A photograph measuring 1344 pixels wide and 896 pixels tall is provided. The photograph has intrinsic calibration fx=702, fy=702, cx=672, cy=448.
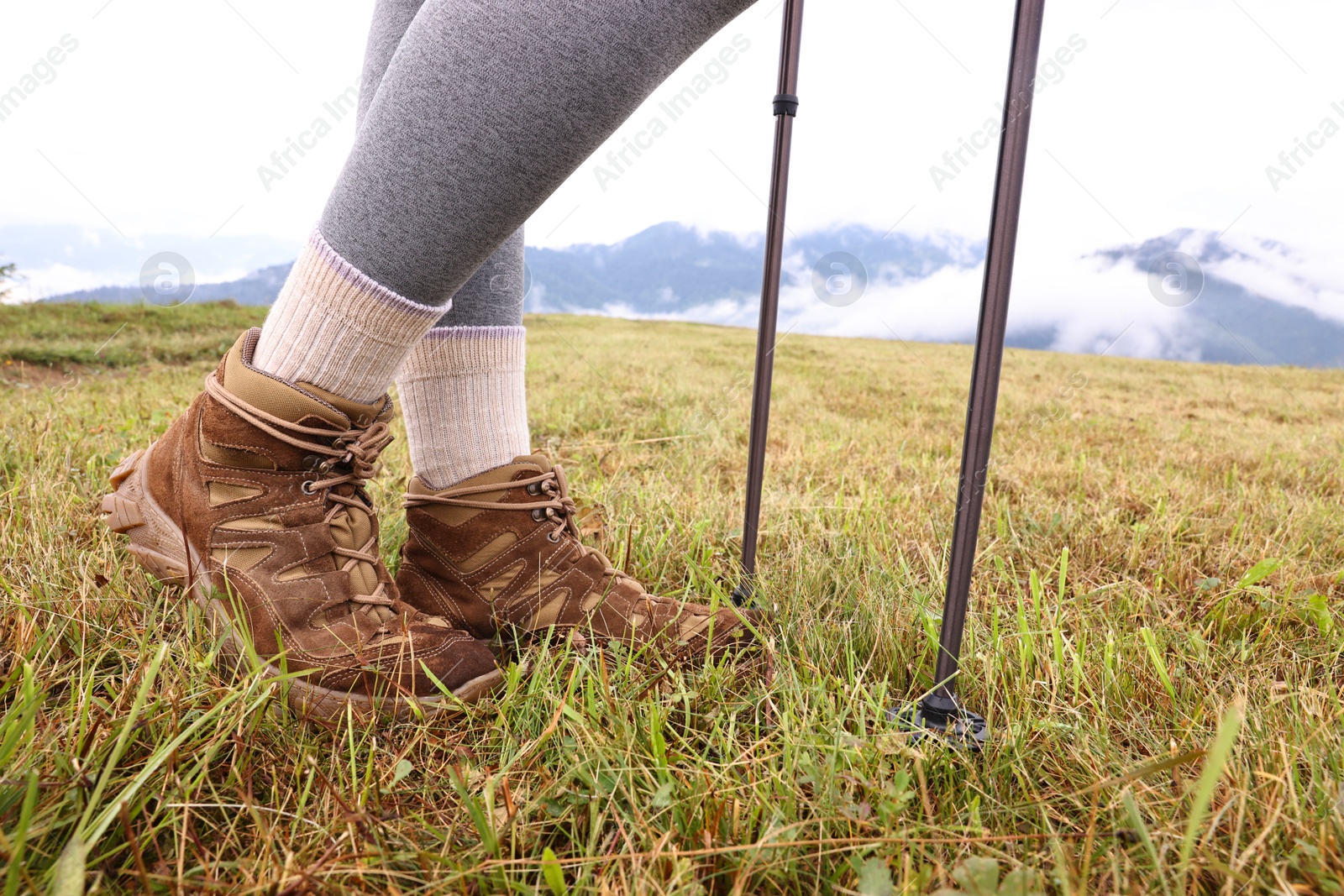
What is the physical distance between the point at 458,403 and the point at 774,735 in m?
0.68

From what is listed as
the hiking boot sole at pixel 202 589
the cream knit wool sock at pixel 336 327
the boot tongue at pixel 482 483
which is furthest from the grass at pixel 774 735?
the cream knit wool sock at pixel 336 327

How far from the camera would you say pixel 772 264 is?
1237mm

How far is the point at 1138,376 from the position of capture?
7484mm

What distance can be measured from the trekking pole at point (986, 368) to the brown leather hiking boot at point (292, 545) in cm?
59

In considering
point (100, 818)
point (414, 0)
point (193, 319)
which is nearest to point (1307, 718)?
point (100, 818)

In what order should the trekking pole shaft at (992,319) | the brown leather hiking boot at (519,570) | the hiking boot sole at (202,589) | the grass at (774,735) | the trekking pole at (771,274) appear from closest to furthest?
the grass at (774,735) → the trekking pole shaft at (992,319) → the hiking boot sole at (202,589) → the brown leather hiking boot at (519,570) → the trekking pole at (771,274)

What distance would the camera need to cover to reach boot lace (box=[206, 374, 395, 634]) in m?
0.92

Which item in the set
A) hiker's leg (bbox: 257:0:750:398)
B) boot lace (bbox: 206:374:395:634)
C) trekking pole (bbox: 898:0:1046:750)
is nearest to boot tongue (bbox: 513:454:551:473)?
boot lace (bbox: 206:374:395:634)

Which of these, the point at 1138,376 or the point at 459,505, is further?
the point at 1138,376

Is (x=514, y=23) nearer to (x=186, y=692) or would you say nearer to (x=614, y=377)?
(x=186, y=692)

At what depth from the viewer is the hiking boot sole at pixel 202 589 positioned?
2.93 feet

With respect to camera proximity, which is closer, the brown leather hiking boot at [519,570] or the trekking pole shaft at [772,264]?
the brown leather hiking boot at [519,570]

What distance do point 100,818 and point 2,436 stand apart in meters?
1.79

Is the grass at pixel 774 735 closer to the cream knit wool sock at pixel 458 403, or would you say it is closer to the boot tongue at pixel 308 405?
the boot tongue at pixel 308 405
